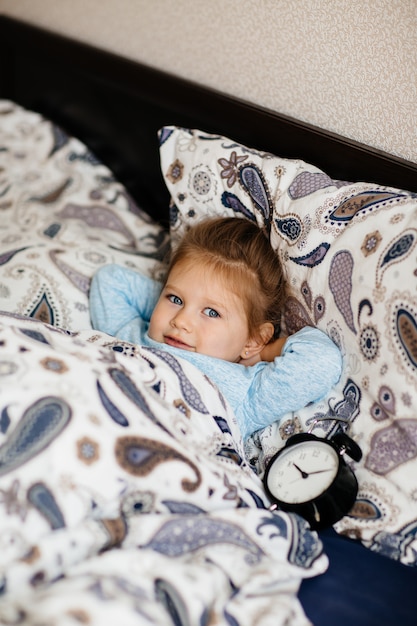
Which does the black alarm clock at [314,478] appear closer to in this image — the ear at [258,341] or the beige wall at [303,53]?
the ear at [258,341]

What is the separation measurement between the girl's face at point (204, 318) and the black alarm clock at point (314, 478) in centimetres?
24

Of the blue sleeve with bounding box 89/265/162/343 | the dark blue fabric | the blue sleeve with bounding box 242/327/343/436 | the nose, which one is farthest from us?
the blue sleeve with bounding box 89/265/162/343

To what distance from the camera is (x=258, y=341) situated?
1289mm

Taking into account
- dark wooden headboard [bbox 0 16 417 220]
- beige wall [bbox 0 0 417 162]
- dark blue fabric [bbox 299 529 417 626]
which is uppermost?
beige wall [bbox 0 0 417 162]

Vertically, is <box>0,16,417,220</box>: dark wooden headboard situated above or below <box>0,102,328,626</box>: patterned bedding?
above

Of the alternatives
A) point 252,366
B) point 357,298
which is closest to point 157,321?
point 252,366

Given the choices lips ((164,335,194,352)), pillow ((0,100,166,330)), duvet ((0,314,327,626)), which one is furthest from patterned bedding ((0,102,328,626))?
pillow ((0,100,166,330))

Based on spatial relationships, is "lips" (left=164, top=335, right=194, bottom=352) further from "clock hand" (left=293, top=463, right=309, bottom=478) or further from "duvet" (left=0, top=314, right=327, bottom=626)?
"clock hand" (left=293, top=463, right=309, bottom=478)

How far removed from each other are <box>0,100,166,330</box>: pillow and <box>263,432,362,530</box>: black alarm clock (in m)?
0.53

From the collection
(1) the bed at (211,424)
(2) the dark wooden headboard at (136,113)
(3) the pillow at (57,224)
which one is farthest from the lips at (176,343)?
(2) the dark wooden headboard at (136,113)

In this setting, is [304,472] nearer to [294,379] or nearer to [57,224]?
[294,379]

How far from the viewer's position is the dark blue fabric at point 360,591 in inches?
34.0

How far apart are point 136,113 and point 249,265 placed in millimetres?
655

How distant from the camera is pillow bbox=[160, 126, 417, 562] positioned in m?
0.98
